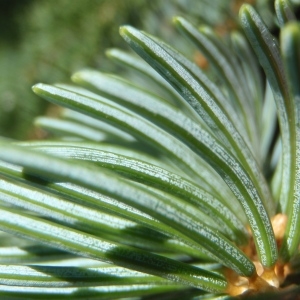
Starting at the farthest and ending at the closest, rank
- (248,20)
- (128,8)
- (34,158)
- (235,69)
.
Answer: (128,8)
(235,69)
(248,20)
(34,158)

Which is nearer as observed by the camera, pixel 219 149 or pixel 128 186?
pixel 128 186

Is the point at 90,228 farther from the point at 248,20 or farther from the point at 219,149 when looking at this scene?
the point at 248,20

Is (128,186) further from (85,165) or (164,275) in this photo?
(164,275)

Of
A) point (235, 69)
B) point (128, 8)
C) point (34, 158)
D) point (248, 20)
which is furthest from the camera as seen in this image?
point (128, 8)

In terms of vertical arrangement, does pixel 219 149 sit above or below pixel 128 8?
below

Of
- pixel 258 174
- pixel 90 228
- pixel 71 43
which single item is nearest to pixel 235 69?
pixel 258 174

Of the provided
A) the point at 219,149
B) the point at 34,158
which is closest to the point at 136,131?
the point at 219,149

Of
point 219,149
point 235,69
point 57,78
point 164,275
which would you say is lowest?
point 164,275
